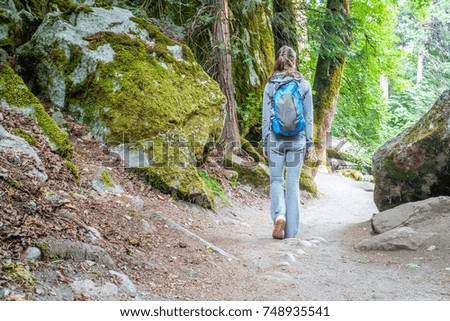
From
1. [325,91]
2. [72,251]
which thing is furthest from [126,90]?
[325,91]

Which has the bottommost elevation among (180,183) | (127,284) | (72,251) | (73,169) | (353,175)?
(353,175)

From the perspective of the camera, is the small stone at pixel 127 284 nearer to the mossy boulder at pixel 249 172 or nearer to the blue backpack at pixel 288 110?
the blue backpack at pixel 288 110

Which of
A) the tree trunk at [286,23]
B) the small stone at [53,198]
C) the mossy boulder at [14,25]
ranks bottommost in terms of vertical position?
the small stone at [53,198]

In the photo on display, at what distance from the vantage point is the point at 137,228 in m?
4.48

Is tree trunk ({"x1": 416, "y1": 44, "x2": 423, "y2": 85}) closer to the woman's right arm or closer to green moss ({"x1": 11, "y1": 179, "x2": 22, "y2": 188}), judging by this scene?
the woman's right arm

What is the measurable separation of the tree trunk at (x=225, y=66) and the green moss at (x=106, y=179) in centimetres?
416

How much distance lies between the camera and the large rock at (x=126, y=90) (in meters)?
6.57

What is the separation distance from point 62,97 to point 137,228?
333cm

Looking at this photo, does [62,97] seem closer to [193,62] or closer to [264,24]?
[193,62]

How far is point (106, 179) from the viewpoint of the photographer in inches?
215

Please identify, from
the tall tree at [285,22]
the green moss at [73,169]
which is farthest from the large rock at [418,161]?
the tall tree at [285,22]

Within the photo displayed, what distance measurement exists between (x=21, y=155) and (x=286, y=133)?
3088 mm

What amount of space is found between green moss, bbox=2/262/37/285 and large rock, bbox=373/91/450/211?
5158mm

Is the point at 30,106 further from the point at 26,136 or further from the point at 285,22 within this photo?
the point at 285,22
